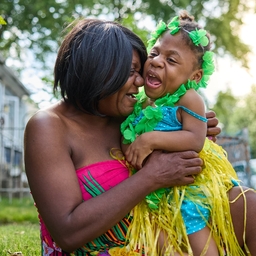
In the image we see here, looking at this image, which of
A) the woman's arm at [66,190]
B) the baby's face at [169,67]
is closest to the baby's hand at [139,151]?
the woman's arm at [66,190]

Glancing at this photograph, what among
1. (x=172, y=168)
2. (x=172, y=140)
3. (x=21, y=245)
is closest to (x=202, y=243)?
(x=172, y=168)

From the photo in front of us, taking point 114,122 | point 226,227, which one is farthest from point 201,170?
point 114,122

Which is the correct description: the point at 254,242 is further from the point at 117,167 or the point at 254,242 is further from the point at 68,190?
the point at 68,190

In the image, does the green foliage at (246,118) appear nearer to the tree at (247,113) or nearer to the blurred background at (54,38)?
the tree at (247,113)

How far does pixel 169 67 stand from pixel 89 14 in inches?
500

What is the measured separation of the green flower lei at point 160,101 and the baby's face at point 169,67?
4 cm

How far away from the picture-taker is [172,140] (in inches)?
104

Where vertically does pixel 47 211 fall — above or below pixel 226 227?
above

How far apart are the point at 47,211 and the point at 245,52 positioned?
18.7 metres

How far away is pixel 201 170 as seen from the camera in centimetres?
271

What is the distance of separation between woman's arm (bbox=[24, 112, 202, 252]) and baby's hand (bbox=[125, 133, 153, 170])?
0.35 feet

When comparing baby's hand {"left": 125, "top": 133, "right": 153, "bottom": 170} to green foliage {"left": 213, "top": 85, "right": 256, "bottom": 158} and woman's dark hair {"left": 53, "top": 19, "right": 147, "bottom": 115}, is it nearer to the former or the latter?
woman's dark hair {"left": 53, "top": 19, "right": 147, "bottom": 115}

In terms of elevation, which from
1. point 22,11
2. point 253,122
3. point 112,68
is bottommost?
point 253,122

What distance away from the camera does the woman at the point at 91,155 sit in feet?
7.80
